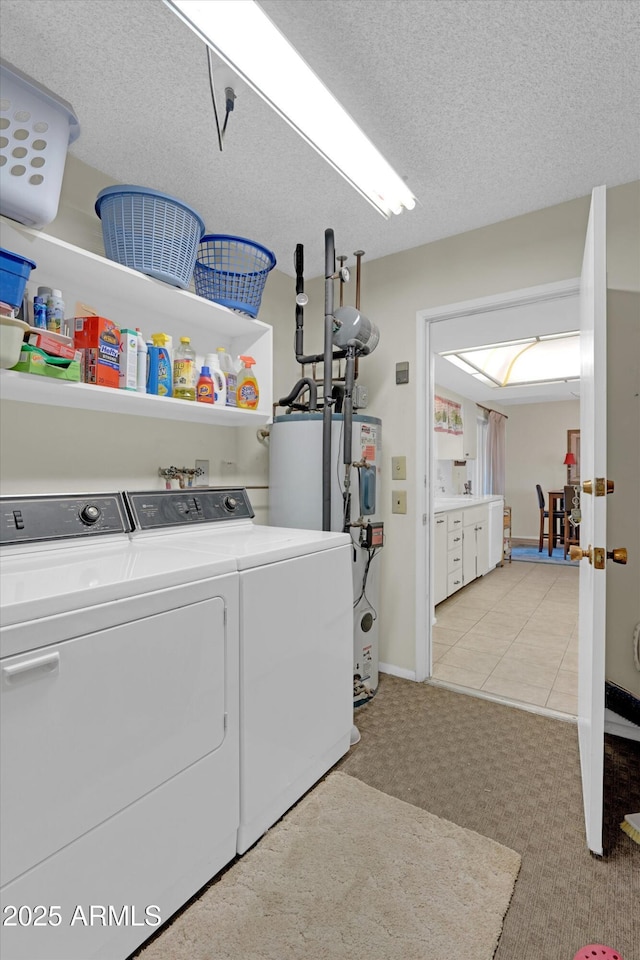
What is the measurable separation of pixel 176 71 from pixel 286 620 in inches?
71.6

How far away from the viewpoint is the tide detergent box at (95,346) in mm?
1590

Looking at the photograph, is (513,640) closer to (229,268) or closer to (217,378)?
(217,378)

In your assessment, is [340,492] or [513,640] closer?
[340,492]

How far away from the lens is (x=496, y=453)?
760 centimetres

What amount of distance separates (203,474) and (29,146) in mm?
1394

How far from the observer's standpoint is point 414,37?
1.39 meters

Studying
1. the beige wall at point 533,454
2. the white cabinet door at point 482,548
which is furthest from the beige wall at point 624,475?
the beige wall at point 533,454

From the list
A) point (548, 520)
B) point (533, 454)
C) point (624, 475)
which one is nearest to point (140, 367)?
point (624, 475)

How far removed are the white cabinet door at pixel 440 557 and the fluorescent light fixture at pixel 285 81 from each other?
280 centimetres

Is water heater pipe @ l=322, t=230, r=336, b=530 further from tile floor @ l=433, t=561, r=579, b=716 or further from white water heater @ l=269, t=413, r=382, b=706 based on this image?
tile floor @ l=433, t=561, r=579, b=716

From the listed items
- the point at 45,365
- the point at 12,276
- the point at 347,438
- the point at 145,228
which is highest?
the point at 145,228

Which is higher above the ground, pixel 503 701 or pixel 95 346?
pixel 95 346

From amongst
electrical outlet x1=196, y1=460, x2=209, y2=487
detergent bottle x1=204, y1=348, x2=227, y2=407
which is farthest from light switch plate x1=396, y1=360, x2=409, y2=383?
electrical outlet x1=196, y1=460, x2=209, y2=487

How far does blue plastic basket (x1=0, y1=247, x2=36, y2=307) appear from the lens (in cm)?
131
